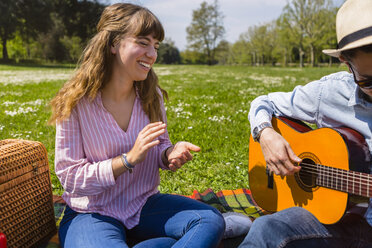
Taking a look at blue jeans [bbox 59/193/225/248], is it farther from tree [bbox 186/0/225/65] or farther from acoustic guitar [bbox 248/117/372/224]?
tree [bbox 186/0/225/65]

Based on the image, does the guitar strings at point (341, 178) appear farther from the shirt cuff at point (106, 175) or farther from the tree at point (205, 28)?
the tree at point (205, 28)

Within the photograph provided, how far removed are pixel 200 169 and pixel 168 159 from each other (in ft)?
7.21

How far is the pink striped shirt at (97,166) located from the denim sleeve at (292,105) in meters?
1.07

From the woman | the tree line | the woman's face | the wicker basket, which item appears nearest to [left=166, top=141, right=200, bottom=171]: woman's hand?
the woman

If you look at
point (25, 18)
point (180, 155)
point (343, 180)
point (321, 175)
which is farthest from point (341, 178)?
point (25, 18)

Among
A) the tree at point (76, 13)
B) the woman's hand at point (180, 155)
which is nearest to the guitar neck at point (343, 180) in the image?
the woman's hand at point (180, 155)

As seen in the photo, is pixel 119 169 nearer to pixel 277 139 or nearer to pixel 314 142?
pixel 277 139

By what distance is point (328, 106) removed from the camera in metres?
2.53

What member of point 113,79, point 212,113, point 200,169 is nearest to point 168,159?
point 113,79

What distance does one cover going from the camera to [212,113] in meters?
8.07

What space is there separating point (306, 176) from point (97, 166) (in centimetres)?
159

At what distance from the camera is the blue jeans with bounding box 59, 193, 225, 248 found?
2.23 meters

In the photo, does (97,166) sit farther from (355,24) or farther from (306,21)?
(306,21)

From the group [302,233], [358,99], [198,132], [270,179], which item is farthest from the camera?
[198,132]
